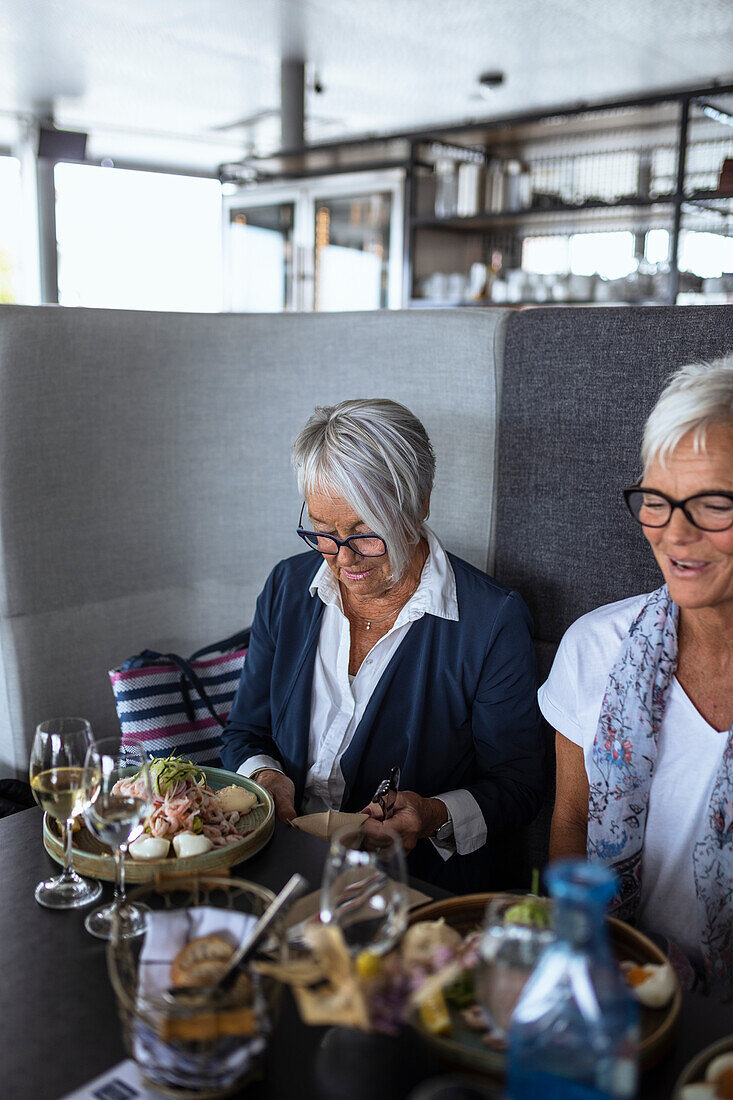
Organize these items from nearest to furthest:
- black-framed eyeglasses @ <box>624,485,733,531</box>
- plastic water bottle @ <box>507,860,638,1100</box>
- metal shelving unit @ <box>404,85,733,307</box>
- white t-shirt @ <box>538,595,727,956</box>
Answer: plastic water bottle @ <box>507,860,638,1100</box>, black-framed eyeglasses @ <box>624,485,733,531</box>, white t-shirt @ <box>538,595,727,956</box>, metal shelving unit @ <box>404,85,733,307</box>

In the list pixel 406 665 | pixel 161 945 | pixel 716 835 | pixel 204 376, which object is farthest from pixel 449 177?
pixel 161 945

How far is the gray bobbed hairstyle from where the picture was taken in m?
1.54

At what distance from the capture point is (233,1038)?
0.73m

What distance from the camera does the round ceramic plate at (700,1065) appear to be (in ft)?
2.38

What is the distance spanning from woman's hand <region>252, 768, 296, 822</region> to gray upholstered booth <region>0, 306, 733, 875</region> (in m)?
0.54

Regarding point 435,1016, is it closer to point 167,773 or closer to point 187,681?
point 167,773

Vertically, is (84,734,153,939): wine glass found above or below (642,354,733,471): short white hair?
below

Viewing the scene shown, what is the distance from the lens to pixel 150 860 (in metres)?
1.12

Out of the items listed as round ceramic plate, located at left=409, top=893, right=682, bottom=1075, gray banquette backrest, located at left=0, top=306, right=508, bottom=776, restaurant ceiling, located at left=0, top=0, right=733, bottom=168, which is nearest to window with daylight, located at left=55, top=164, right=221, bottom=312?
restaurant ceiling, located at left=0, top=0, right=733, bottom=168

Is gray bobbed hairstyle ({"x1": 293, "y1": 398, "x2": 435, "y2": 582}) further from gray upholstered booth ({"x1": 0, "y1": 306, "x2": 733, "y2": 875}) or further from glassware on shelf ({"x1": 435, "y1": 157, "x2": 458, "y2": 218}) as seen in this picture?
glassware on shelf ({"x1": 435, "y1": 157, "x2": 458, "y2": 218})

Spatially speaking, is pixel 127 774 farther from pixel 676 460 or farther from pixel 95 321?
pixel 95 321

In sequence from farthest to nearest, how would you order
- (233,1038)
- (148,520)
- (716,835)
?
(148,520) → (716,835) → (233,1038)

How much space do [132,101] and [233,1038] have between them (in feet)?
24.5

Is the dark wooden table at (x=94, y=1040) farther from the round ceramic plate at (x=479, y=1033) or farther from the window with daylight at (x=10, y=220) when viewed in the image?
the window with daylight at (x=10, y=220)
